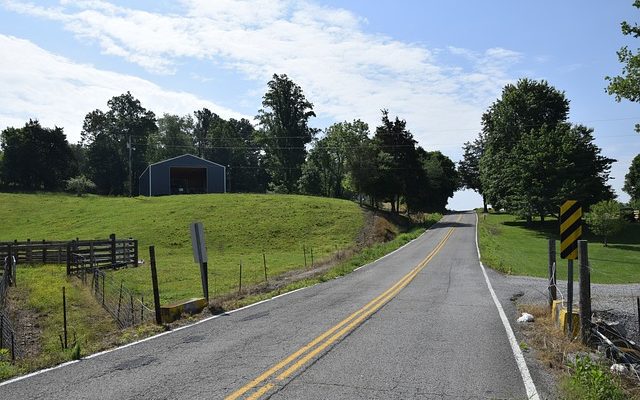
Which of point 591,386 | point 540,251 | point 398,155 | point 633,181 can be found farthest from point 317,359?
point 633,181

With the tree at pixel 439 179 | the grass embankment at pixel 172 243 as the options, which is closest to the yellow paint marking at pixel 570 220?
the grass embankment at pixel 172 243

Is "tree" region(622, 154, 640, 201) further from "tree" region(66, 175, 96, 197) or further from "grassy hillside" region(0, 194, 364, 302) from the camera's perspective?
"tree" region(66, 175, 96, 197)

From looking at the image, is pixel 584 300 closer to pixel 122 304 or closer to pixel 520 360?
pixel 520 360

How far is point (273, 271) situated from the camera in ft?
89.0

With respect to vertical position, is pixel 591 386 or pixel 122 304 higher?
pixel 591 386

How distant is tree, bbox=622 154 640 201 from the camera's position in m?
104

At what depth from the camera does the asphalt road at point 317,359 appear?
644 cm

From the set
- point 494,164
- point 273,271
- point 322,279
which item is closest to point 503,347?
point 322,279

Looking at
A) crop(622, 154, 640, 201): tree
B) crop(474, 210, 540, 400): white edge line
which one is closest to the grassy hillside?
crop(474, 210, 540, 400): white edge line

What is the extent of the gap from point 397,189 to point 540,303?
51103 millimetres

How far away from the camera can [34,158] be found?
84.4 m

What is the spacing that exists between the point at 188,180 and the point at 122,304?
6457cm

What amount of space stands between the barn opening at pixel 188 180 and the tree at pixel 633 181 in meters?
82.5

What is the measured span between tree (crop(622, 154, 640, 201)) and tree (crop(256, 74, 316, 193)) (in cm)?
6598
